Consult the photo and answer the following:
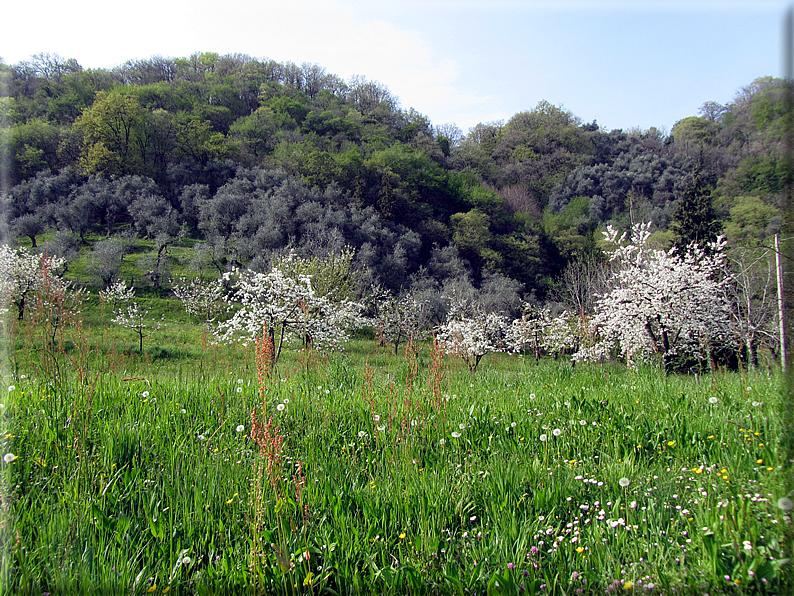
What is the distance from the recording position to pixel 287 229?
33.7 meters

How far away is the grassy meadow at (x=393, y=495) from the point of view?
1.70 metres

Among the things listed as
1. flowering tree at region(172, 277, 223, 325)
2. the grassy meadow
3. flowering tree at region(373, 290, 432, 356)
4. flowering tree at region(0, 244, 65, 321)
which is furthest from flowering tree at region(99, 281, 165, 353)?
the grassy meadow

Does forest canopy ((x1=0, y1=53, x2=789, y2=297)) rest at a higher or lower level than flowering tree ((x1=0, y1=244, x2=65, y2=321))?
higher

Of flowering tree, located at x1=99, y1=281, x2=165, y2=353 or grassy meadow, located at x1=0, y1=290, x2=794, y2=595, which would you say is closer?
grassy meadow, located at x1=0, y1=290, x2=794, y2=595

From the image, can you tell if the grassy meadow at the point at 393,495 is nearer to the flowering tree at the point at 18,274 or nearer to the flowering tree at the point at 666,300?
the flowering tree at the point at 666,300

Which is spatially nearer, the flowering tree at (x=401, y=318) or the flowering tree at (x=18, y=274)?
the flowering tree at (x=18, y=274)

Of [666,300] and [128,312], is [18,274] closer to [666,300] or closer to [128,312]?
[128,312]

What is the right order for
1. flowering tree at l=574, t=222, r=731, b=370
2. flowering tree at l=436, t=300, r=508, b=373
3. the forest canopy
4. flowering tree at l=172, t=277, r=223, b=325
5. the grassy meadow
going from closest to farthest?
the grassy meadow → flowering tree at l=574, t=222, r=731, b=370 → flowering tree at l=436, t=300, r=508, b=373 → flowering tree at l=172, t=277, r=223, b=325 → the forest canopy

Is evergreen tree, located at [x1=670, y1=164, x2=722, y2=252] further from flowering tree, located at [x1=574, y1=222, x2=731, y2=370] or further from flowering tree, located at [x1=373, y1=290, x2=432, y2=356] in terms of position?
flowering tree, located at [x1=373, y1=290, x2=432, y2=356]

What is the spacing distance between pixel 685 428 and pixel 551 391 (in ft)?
4.69

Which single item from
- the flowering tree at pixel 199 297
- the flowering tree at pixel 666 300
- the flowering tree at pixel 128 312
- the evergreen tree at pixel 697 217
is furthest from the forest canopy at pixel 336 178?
the flowering tree at pixel 666 300

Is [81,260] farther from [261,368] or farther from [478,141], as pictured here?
[478,141]

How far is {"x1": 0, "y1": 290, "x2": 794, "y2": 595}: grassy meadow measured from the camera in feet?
5.56

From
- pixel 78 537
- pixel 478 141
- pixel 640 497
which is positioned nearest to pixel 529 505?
pixel 640 497
